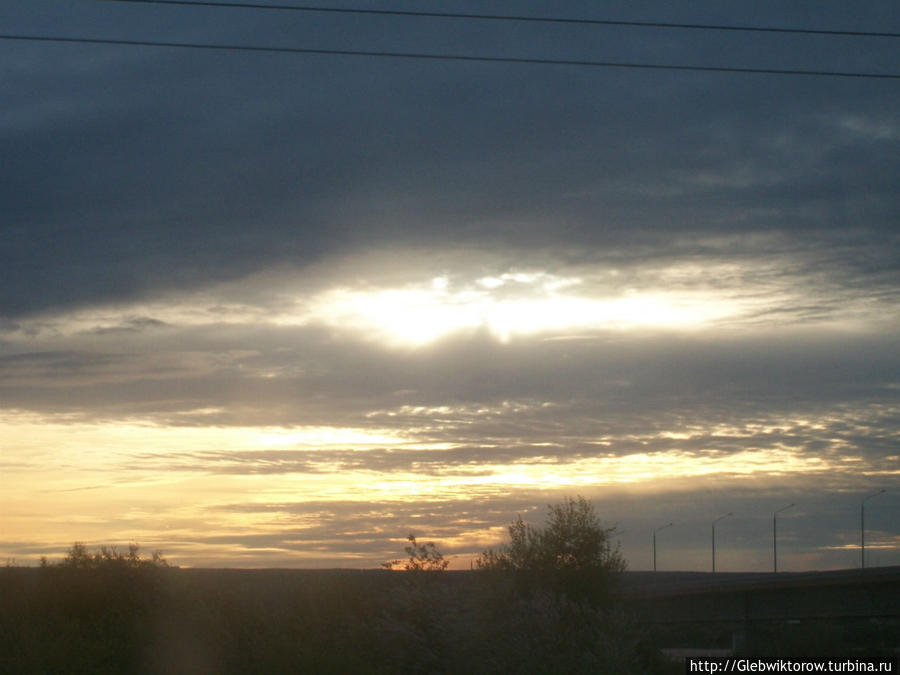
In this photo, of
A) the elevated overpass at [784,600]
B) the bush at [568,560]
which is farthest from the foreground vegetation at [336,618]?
the elevated overpass at [784,600]

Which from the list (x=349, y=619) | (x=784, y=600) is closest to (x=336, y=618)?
(x=349, y=619)

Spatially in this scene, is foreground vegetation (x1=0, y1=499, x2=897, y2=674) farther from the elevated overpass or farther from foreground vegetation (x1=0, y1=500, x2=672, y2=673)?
the elevated overpass

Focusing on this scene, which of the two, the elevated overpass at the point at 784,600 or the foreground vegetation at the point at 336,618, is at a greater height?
the foreground vegetation at the point at 336,618

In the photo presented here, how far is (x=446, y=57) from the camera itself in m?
24.1

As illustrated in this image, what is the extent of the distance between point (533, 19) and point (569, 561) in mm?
32454

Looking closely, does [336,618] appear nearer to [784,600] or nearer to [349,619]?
[349,619]

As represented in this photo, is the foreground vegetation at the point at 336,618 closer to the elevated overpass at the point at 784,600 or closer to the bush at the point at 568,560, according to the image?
the bush at the point at 568,560

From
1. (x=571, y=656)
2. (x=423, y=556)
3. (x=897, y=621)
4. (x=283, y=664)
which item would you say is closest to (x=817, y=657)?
(x=571, y=656)

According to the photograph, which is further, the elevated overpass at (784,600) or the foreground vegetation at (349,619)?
the elevated overpass at (784,600)

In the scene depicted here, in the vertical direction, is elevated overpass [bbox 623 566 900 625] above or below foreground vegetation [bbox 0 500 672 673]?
below

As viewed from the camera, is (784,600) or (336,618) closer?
(336,618)

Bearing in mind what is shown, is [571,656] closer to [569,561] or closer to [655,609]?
[569,561]

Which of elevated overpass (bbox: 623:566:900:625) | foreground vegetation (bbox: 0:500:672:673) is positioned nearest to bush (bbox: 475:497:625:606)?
foreground vegetation (bbox: 0:500:672:673)

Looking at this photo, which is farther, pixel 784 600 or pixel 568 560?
pixel 784 600
